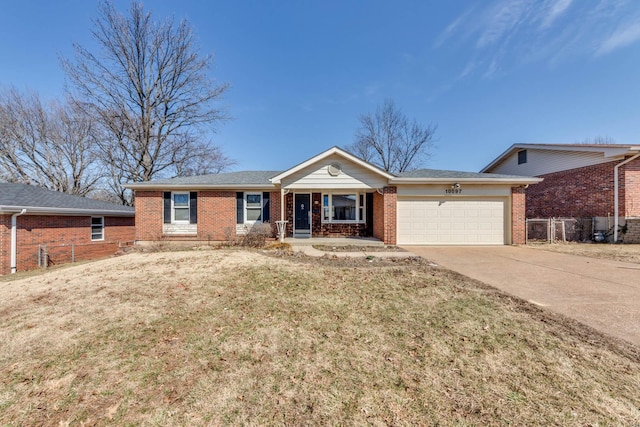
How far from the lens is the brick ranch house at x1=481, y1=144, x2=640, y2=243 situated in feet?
40.2

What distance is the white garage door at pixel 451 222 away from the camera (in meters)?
11.3

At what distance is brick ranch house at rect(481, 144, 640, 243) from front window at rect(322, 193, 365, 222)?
12.0 metres

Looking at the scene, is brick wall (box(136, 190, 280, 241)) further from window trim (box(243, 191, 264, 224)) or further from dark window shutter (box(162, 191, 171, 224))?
window trim (box(243, 191, 264, 224))

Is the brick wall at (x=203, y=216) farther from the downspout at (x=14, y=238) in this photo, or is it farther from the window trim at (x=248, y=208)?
the downspout at (x=14, y=238)

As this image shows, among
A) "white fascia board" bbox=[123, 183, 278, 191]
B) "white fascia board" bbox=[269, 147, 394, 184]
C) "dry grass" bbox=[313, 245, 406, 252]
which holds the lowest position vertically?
"dry grass" bbox=[313, 245, 406, 252]

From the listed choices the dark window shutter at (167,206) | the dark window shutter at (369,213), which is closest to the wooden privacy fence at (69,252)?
the dark window shutter at (167,206)

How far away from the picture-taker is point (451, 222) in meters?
11.3

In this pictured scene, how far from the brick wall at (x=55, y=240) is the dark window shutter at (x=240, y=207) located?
8.52 metres

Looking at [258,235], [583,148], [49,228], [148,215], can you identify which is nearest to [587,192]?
[583,148]

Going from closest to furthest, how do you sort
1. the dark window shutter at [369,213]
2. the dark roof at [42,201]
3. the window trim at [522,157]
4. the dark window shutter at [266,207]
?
the dark roof at [42,201]
the dark window shutter at [266,207]
the dark window shutter at [369,213]
the window trim at [522,157]

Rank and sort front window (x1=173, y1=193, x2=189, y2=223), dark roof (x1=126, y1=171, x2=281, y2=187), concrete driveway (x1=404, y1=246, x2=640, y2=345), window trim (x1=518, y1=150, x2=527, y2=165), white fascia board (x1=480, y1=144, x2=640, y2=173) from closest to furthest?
1. concrete driveway (x1=404, y1=246, x2=640, y2=345)
2. white fascia board (x1=480, y1=144, x2=640, y2=173)
3. dark roof (x1=126, y1=171, x2=281, y2=187)
4. front window (x1=173, y1=193, x2=189, y2=223)
5. window trim (x1=518, y1=150, x2=527, y2=165)

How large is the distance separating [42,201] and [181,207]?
710 cm

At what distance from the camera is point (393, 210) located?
11055 mm

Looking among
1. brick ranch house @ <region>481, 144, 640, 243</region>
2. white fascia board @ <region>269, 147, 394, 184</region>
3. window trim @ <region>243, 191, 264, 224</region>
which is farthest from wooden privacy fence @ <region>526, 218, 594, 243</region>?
window trim @ <region>243, 191, 264, 224</region>
